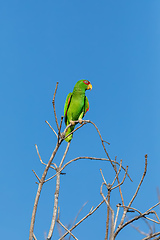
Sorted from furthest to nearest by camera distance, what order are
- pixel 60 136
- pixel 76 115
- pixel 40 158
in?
pixel 76 115 < pixel 40 158 < pixel 60 136

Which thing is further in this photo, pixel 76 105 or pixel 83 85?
pixel 83 85

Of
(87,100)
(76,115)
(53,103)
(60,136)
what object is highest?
(87,100)

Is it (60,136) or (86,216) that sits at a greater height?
(60,136)

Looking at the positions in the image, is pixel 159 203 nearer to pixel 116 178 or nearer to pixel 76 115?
pixel 116 178

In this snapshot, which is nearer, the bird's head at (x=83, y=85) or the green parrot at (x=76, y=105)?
the green parrot at (x=76, y=105)

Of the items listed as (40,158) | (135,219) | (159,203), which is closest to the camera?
(135,219)

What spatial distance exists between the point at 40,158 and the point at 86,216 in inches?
31.5

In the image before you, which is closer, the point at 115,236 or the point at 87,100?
the point at 115,236

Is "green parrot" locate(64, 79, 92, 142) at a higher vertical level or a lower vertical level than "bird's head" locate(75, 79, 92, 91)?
lower

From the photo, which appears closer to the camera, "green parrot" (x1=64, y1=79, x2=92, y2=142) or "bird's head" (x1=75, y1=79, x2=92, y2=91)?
"green parrot" (x1=64, y1=79, x2=92, y2=142)

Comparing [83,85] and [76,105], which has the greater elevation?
[83,85]

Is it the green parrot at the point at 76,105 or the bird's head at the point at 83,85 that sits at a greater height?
the bird's head at the point at 83,85

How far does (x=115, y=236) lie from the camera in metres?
2.24

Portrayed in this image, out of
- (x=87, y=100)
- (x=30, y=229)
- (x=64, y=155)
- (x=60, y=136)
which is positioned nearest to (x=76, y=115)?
(x=87, y=100)
